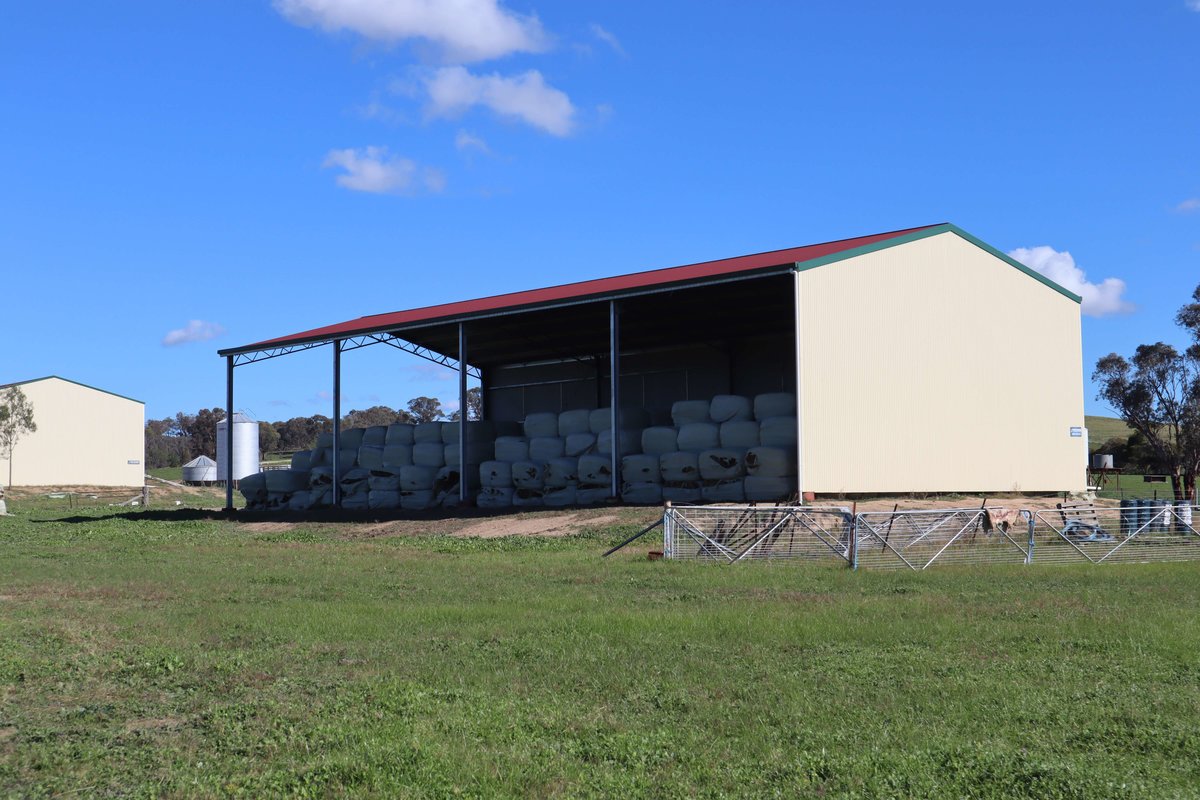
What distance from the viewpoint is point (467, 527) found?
30875 millimetres

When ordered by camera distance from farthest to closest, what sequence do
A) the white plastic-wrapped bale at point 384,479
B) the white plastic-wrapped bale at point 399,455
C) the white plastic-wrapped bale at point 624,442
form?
the white plastic-wrapped bale at point 399,455 → the white plastic-wrapped bale at point 384,479 → the white plastic-wrapped bale at point 624,442

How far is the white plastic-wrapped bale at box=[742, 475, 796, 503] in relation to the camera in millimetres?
30594

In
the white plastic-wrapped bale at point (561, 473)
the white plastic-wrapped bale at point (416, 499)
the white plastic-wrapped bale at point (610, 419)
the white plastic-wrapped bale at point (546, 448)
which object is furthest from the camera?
the white plastic-wrapped bale at point (416, 499)

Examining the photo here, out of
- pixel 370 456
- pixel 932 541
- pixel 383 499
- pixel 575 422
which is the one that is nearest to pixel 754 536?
pixel 932 541

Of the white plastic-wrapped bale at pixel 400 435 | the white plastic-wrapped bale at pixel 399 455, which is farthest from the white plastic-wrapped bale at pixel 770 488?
the white plastic-wrapped bale at pixel 400 435

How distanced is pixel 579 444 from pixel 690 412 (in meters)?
3.88

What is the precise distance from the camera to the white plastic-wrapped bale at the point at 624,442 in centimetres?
3475

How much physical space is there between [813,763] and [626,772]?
113 centimetres

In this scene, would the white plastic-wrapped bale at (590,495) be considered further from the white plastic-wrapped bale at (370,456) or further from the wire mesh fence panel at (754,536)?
the wire mesh fence panel at (754,536)

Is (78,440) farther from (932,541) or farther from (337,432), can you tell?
(932,541)

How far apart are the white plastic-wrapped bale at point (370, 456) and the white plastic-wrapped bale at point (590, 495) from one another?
9.12 meters

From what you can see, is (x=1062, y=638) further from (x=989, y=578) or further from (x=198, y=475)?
(x=198, y=475)

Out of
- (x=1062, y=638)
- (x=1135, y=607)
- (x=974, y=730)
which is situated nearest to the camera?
(x=974, y=730)

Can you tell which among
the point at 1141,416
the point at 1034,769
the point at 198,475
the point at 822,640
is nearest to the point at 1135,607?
the point at 822,640
